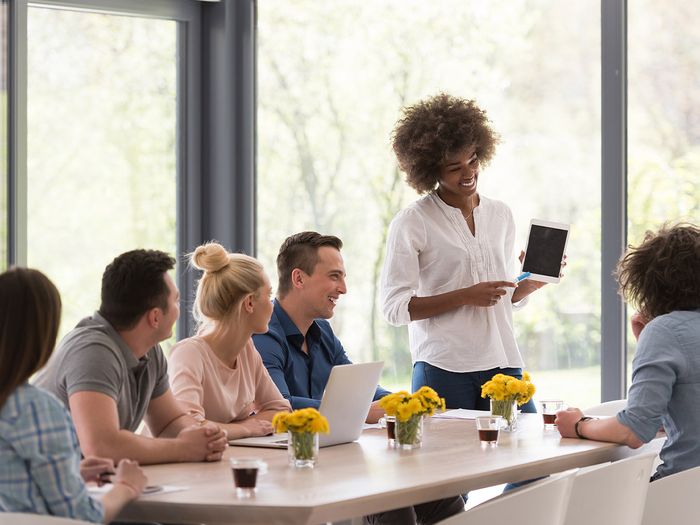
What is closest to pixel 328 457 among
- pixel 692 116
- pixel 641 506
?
pixel 641 506

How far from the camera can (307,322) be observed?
11.0 feet

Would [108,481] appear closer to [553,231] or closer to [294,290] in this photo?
[294,290]

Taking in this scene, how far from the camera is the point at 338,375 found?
2.62 m

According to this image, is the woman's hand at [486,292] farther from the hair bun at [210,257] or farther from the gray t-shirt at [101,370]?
the gray t-shirt at [101,370]

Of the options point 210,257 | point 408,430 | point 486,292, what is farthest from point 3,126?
point 408,430

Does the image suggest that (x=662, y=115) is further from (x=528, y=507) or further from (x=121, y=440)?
(x=121, y=440)

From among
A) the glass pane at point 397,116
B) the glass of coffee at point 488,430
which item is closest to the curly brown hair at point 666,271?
the glass of coffee at point 488,430

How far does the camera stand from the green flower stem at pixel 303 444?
2.37 m

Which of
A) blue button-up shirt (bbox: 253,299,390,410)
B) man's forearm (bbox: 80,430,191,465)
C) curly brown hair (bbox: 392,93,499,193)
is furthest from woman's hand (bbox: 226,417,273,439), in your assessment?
curly brown hair (bbox: 392,93,499,193)

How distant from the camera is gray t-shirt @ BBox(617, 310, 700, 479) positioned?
8.94ft

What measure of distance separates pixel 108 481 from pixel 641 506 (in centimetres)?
127

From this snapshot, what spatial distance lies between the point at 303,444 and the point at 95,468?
1.46 ft

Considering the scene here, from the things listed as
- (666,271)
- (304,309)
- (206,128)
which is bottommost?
(304,309)

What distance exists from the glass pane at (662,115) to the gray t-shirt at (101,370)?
2591mm
